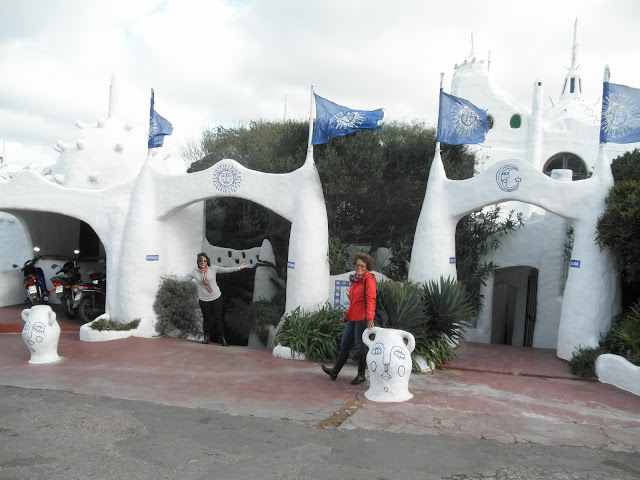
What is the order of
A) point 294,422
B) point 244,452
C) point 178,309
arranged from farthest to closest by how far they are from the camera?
point 178,309 → point 294,422 → point 244,452

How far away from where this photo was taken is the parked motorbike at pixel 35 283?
11.8m

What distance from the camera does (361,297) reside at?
6.87 m

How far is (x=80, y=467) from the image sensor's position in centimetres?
434

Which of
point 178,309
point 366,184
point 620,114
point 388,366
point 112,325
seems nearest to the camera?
point 388,366

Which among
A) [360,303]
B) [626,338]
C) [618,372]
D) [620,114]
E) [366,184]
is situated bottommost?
[618,372]

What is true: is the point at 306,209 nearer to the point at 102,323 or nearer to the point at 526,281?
the point at 102,323

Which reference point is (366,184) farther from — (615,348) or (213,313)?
(615,348)

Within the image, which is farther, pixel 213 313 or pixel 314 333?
pixel 213 313

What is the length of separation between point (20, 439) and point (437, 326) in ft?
19.3

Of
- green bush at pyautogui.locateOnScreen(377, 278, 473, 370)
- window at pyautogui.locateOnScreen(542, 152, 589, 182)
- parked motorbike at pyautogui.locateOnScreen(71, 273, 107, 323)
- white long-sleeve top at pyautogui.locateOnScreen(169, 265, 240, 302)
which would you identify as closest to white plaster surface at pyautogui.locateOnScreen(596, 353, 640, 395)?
green bush at pyautogui.locateOnScreen(377, 278, 473, 370)

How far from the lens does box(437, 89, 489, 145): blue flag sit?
32.2 ft

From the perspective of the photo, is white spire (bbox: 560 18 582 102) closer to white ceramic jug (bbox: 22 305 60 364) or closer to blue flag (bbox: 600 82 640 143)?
blue flag (bbox: 600 82 640 143)

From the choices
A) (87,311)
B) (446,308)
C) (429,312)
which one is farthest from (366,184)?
(87,311)

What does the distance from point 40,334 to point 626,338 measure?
27.3 ft
